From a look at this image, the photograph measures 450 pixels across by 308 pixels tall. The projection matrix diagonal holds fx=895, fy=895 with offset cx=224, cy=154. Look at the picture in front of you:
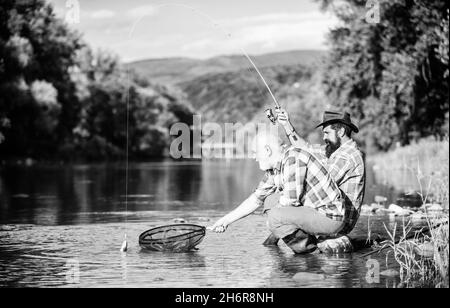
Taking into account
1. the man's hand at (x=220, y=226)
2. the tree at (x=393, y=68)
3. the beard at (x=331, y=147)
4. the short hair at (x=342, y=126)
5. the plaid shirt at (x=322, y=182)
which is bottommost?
the man's hand at (x=220, y=226)

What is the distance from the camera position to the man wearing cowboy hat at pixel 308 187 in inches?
377

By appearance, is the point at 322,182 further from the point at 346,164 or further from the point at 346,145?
the point at 346,145

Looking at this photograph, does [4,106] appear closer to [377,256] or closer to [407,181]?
[407,181]

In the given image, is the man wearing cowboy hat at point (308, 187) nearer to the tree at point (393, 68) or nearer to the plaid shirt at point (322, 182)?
the plaid shirt at point (322, 182)

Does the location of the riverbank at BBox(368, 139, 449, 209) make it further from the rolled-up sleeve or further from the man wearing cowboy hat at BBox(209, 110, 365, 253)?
the rolled-up sleeve

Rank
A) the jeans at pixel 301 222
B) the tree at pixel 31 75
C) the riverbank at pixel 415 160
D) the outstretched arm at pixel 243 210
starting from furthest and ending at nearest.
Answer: the tree at pixel 31 75 → the riverbank at pixel 415 160 → the outstretched arm at pixel 243 210 → the jeans at pixel 301 222

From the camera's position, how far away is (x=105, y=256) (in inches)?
414

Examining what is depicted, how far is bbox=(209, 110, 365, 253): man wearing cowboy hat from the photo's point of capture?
31.4ft

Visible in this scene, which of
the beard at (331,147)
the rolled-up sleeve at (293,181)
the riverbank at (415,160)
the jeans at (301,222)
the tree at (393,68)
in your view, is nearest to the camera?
the rolled-up sleeve at (293,181)

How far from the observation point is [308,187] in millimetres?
9750

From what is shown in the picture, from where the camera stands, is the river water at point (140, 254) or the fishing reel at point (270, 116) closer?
the river water at point (140, 254)

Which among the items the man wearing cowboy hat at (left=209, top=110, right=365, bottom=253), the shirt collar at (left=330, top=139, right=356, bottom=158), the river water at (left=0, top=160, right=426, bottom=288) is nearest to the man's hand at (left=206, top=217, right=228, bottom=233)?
the man wearing cowboy hat at (left=209, top=110, right=365, bottom=253)

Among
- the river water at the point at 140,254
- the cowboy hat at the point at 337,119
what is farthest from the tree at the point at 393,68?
the cowboy hat at the point at 337,119
